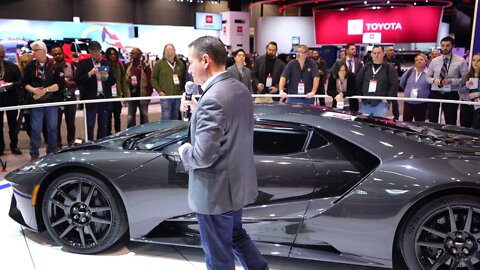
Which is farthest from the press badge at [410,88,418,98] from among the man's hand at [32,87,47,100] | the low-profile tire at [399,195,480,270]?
the man's hand at [32,87,47,100]

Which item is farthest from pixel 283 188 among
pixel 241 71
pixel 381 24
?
pixel 381 24

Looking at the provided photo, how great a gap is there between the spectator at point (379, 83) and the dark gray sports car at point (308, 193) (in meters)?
2.94

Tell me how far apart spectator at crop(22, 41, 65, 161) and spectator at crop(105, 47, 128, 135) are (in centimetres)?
104

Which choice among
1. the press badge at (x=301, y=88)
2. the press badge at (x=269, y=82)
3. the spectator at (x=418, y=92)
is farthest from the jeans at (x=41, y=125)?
the spectator at (x=418, y=92)

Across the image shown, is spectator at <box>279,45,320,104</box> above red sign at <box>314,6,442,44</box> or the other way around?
the other way around

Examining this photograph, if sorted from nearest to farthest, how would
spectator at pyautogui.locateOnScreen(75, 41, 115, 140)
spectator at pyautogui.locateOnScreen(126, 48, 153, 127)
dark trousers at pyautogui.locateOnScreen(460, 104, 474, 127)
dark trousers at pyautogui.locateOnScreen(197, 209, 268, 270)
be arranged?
dark trousers at pyautogui.locateOnScreen(197, 209, 268, 270) → dark trousers at pyautogui.locateOnScreen(460, 104, 474, 127) → spectator at pyautogui.locateOnScreen(75, 41, 115, 140) → spectator at pyautogui.locateOnScreen(126, 48, 153, 127)

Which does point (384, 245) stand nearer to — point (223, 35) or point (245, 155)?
point (245, 155)

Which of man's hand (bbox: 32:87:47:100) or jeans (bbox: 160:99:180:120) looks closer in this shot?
man's hand (bbox: 32:87:47:100)

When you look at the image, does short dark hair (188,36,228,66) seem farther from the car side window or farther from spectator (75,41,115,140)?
spectator (75,41,115,140)

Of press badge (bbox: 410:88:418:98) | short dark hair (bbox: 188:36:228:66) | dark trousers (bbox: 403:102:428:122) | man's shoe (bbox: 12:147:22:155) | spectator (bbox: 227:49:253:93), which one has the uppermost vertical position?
short dark hair (bbox: 188:36:228:66)

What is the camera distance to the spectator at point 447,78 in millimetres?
6023

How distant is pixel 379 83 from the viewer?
19.8ft

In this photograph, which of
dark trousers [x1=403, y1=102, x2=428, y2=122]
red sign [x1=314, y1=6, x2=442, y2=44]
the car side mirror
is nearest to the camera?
the car side mirror

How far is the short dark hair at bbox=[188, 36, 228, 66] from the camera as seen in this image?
6.29 feet
